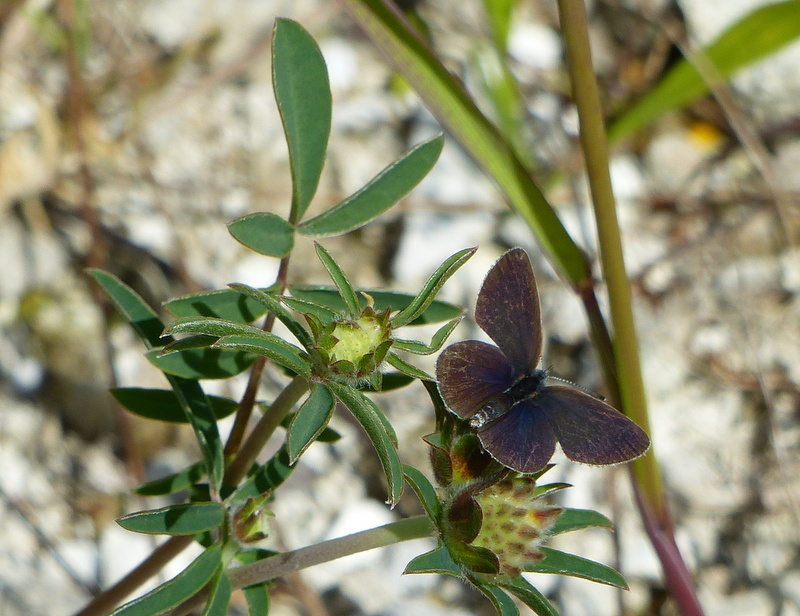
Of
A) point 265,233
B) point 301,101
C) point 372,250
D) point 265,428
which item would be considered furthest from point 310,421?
point 372,250

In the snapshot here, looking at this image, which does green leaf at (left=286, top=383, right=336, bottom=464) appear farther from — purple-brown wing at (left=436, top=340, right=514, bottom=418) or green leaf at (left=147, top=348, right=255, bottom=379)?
green leaf at (left=147, top=348, right=255, bottom=379)

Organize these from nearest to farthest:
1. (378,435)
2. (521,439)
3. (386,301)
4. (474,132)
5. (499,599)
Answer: (378,435)
(521,439)
(499,599)
(386,301)
(474,132)

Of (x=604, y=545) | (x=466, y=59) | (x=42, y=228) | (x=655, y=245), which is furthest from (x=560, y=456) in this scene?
(x=42, y=228)

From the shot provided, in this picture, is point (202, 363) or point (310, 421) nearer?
point (310, 421)

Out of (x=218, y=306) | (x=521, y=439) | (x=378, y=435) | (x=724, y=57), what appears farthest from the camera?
(x=724, y=57)

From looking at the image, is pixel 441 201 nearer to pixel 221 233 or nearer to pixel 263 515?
pixel 221 233

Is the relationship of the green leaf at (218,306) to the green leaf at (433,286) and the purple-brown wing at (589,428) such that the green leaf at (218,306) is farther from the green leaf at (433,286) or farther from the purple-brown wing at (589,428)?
the purple-brown wing at (589,428)

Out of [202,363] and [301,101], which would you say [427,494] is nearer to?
[202,363]
